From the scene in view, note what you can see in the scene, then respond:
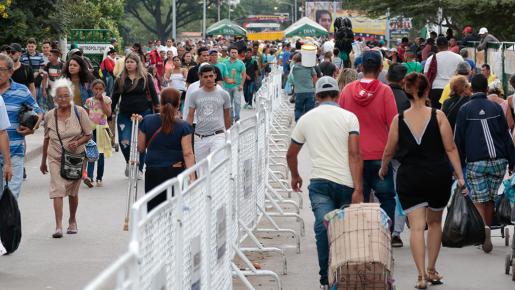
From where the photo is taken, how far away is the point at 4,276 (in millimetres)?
10297

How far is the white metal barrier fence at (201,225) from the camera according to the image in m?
5.05

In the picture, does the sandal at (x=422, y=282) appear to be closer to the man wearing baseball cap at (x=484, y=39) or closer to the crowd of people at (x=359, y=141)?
the crowd of people at (x=359, y=141)

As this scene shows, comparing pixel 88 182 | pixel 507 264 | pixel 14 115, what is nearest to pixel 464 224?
pixel 507 264

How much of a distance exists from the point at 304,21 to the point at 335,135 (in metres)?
55.7

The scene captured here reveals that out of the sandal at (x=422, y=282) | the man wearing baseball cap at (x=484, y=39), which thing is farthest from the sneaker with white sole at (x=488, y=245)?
the man wearing baseball cap at (x=484, y=39)

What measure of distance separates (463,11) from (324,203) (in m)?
27.1

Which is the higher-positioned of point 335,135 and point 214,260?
point 335,135

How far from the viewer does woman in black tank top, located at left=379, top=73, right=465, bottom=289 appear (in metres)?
9.38

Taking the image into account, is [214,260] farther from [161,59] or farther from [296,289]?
[161,59]

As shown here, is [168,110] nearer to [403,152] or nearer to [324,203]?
[324,203]

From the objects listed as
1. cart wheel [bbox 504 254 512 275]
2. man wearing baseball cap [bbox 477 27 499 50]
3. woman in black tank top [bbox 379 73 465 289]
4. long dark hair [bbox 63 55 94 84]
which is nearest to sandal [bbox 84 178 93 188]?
long dark hair [bbox 63 55 94 84]

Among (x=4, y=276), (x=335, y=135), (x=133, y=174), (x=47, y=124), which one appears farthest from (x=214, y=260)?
(x=133, y=174)

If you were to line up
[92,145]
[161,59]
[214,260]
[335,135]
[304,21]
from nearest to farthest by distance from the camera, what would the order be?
1. [214,260]
2. [335,135]
3. [92,145]
4. [161,59]
5. [304,21]

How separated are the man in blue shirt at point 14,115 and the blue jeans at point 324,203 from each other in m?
3.33
